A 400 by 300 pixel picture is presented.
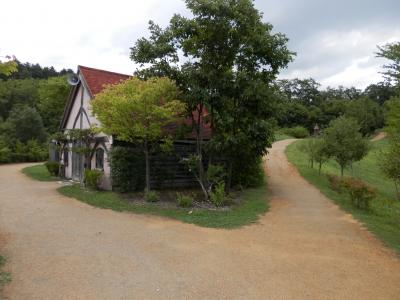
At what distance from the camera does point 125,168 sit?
15977 mm

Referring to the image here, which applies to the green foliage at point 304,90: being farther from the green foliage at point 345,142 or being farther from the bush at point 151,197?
the bush at point 151,197

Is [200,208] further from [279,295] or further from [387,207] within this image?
[387,207]

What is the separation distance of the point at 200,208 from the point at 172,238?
4264mm

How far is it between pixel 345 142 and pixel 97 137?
12640mm

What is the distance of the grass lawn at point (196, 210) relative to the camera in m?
11.7

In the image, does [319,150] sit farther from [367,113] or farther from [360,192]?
[367,113]

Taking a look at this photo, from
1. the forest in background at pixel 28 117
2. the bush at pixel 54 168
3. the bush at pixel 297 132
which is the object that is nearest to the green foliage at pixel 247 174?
the bush at pixel 54 168

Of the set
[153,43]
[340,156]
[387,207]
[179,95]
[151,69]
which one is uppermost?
[153,43]

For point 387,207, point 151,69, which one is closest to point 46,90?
point 151,69

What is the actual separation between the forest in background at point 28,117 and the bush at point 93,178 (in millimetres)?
A: 13016

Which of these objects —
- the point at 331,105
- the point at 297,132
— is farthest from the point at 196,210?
the point at 331,105

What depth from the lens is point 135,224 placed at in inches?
431

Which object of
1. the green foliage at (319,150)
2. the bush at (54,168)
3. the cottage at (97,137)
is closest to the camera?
the cottage at (97,137)

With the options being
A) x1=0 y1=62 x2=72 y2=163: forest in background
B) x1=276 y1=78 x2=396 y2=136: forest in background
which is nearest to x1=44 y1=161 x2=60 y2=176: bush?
x1=0 y1=62 x2=72 y2=163: forest in background
